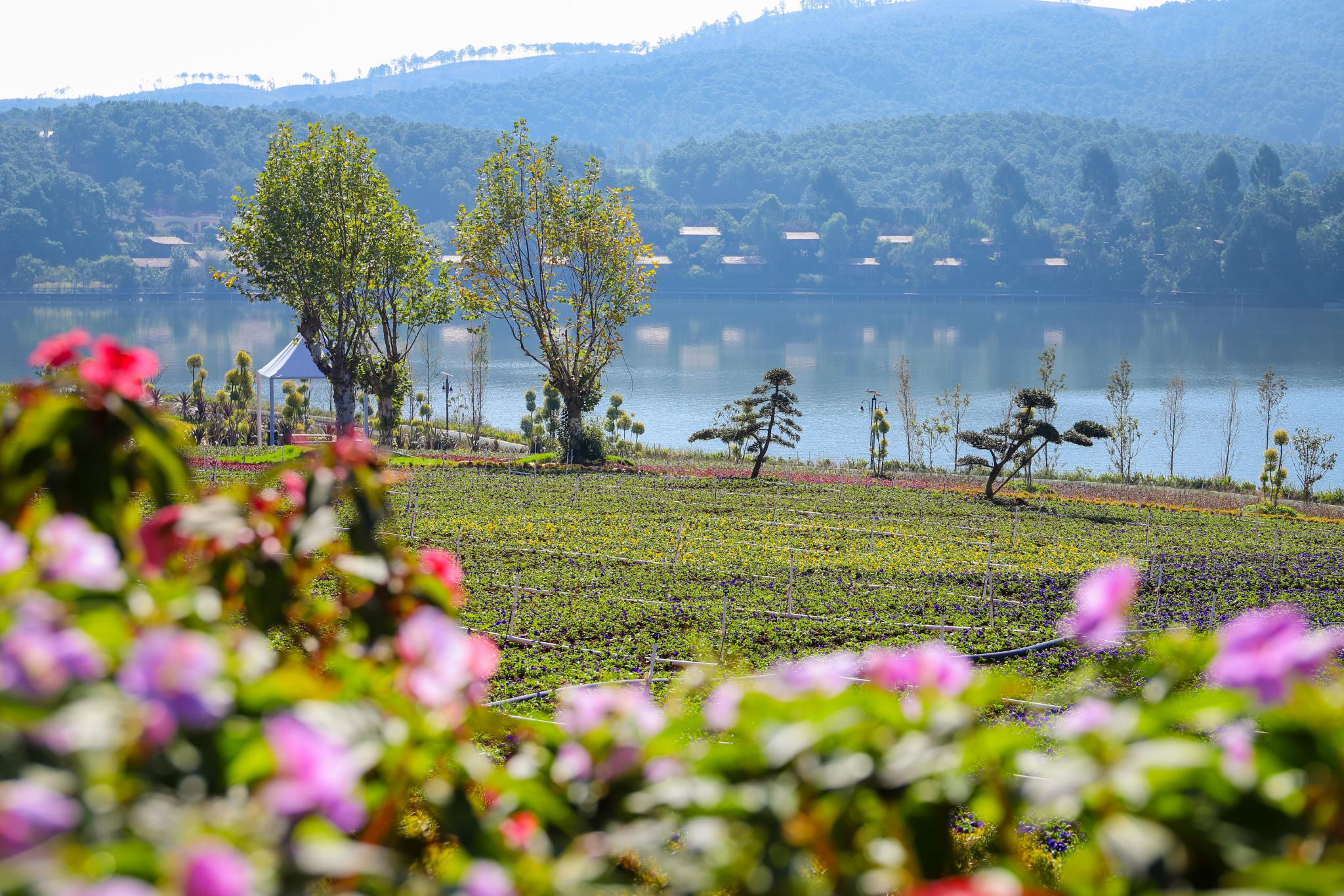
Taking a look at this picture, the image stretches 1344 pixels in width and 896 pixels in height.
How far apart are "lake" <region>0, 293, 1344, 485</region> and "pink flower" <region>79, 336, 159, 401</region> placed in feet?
112

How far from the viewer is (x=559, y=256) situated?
82.5 ft

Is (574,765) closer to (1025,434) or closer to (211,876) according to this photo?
(211,876)

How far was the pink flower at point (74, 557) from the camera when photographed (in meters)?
1.24

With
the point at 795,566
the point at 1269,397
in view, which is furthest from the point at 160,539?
the point at 1269,397

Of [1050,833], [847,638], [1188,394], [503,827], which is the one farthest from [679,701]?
[1188,394]

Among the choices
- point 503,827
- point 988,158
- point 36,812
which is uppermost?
point 988,158

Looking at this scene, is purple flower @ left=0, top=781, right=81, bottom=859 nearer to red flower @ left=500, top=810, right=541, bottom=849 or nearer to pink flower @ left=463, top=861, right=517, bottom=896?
pink flower @ left=463, top=861, right=517, bottom=896

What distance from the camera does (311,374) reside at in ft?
89.7

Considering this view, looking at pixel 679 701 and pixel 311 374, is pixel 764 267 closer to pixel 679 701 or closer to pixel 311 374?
pixel 311 374

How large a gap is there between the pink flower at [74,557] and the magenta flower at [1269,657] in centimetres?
117

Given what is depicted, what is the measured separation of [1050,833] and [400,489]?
497 inches

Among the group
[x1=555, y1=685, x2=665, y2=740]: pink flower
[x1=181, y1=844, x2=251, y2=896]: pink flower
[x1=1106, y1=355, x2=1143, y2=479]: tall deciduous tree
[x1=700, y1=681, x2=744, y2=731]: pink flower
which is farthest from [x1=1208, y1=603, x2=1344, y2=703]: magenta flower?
[x1=1106, y1=355, x2=1143, y2=479]: tall deciduous tree

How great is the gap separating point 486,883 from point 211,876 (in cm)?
28

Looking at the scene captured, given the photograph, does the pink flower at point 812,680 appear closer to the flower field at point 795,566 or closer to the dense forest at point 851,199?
the flower field at point 795,566
